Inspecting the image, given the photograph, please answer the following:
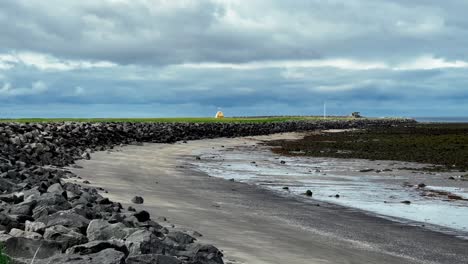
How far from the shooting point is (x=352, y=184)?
65.7 ft

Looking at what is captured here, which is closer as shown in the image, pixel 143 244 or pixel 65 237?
pixel 143 244

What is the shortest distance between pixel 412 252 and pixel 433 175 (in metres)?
15.2

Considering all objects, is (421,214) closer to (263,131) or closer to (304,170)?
(304,170)

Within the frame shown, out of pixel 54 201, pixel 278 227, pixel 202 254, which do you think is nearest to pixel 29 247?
pixel 202 254

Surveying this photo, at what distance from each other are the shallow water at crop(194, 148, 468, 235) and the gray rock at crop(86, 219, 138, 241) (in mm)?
7368

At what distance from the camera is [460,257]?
953cm

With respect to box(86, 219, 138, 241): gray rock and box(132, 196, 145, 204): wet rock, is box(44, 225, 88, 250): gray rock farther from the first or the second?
box(132, 196, 145, 204): wet rock

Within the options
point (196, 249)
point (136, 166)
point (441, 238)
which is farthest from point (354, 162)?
point (196, 249)

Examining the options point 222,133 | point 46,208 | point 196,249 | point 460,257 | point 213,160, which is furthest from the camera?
point 222,133

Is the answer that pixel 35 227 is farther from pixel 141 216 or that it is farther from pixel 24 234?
pixel 141 216

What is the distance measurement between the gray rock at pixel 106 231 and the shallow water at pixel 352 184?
7.37 metres

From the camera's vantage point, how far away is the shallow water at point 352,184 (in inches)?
552

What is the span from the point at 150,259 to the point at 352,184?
47.8 feet

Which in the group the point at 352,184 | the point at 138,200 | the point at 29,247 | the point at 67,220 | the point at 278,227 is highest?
the point at 67,220
